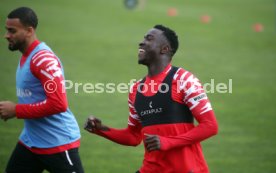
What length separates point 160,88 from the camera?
19.8 feet

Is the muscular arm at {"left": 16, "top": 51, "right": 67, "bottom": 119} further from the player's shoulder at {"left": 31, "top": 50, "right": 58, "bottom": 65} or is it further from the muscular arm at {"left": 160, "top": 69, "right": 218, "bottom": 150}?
the muscular arm at {"left": 160, "top": 69, "right": 218, "bottom": 150}

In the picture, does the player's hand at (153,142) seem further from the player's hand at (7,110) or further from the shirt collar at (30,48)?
the shirt collar at (30,48)

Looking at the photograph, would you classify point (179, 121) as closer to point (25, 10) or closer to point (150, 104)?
point (150, 104)

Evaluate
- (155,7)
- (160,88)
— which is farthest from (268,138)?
(155,7)

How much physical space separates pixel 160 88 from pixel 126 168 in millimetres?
4758

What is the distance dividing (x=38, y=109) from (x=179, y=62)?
50.3 feet

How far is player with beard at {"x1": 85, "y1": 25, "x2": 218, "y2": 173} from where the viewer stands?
5703 millimetres

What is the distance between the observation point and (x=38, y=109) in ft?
20.4

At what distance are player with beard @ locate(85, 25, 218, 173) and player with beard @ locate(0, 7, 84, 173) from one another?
410 millimetres

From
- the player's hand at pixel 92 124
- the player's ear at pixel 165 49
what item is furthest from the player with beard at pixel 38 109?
the player's ear at pixel 165 49

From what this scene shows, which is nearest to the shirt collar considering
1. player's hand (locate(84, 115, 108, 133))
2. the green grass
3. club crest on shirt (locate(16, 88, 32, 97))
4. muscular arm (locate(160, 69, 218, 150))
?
club crest on shirt (locate(16, 88, 32, 97))

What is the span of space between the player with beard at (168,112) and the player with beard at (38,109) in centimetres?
41

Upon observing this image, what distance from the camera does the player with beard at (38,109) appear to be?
621 cm

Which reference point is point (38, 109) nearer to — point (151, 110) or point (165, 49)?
point (151, 110)
